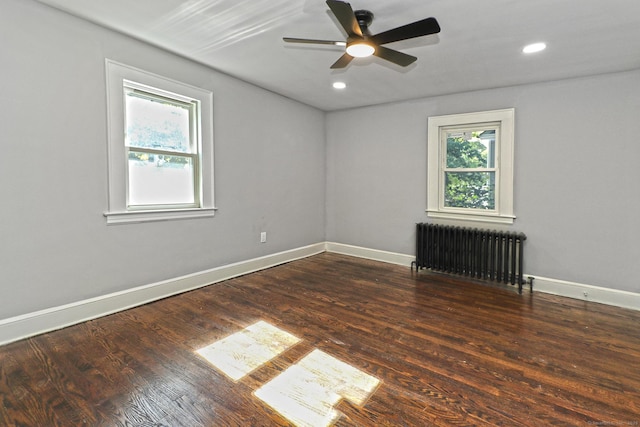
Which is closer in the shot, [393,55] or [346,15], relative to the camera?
[346,15]

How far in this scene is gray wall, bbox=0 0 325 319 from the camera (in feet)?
7.30

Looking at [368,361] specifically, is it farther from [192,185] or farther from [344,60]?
[192,185]

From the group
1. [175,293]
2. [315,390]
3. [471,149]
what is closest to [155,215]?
[175,293]

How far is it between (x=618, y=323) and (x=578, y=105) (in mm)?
2335

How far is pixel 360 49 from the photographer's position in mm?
2354

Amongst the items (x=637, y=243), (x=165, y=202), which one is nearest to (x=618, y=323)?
(x=637, y=243)

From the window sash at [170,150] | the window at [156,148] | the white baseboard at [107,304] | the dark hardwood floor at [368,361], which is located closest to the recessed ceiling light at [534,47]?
the dark hardwood floor at [368,361]

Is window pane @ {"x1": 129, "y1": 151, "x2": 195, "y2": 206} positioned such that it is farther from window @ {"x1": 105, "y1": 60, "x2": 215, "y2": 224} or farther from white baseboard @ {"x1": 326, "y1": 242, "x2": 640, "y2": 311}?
white baseboard @ {"x1": 326, "y1": 242, "x2": 640, "y2": 311}

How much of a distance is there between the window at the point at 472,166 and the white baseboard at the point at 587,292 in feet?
2.80

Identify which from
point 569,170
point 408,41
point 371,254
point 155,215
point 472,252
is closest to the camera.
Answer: point 408,41

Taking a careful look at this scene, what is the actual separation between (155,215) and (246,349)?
1749mm

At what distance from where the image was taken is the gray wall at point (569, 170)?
321 centimetres

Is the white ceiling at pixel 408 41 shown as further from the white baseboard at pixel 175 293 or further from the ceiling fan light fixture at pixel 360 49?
the white baseboard at pixel 175 293

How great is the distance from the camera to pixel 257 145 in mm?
4168
